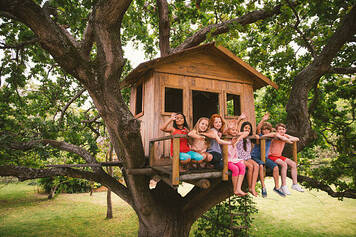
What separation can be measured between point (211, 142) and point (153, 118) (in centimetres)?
192

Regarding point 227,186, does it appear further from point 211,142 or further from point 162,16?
point 162,16

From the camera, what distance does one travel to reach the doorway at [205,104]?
32.8 ft

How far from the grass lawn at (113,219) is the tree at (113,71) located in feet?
20.8

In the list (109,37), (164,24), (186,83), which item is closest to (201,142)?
(186,83)

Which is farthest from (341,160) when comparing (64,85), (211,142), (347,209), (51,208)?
(51,208)

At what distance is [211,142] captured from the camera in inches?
185

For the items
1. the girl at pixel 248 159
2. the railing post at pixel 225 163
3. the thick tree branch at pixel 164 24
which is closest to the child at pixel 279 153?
the girl at pixel 248 159

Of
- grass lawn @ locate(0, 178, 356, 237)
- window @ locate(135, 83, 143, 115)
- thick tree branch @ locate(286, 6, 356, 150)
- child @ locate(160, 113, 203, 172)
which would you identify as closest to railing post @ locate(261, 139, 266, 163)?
child @ locate(160, 113, 203, 172)

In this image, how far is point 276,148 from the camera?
207 inches

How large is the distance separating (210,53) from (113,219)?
12282mm

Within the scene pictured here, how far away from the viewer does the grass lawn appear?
12297mm

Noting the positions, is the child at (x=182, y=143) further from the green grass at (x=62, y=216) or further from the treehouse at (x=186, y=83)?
the green grass at (x=62, y=216)

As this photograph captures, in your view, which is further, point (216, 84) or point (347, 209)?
point (347, 209)

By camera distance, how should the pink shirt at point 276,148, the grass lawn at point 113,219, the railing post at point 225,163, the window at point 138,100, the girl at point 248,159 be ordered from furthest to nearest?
the grass lawn at point 113,219
the window at point 138,100
the pink shirt at point 276,148
the girl at point 248,159
the railing post at point 225,163
